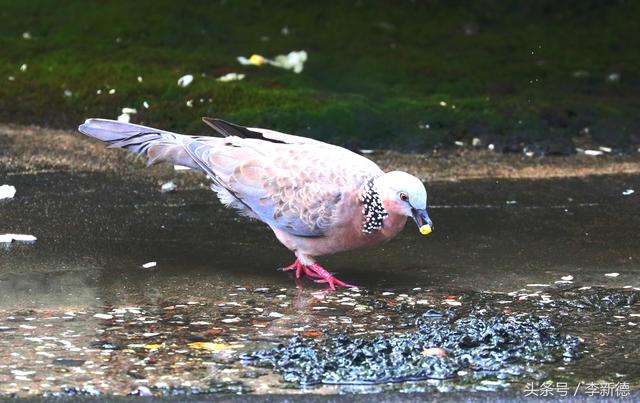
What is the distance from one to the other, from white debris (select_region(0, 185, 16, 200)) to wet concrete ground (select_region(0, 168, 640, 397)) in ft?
0.12

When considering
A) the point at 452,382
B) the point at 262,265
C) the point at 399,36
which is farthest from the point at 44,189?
the point at 399,36

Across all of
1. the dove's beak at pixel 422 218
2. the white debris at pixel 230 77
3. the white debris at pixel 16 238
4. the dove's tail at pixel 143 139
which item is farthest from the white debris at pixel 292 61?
the dove's beak at pixel 422 218

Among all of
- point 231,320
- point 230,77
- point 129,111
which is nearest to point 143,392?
point 231,320

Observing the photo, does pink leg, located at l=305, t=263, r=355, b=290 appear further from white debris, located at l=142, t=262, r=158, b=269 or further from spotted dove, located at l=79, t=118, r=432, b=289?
white debris, located at l=142, t=262, r=158, b=269

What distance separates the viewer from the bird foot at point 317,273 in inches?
202

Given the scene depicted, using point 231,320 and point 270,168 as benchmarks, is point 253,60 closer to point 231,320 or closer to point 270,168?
point 270,168

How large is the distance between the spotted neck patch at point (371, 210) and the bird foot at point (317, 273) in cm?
27

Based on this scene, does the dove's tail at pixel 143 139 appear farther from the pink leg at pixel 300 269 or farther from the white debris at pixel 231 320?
the white debris at pixel 231 320

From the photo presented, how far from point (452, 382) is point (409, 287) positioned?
1.25 metres

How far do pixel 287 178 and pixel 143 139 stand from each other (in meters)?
0.81

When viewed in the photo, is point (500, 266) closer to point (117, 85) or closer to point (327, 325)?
point (327, 325)

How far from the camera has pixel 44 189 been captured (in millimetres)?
6422

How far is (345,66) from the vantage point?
8.96 meters

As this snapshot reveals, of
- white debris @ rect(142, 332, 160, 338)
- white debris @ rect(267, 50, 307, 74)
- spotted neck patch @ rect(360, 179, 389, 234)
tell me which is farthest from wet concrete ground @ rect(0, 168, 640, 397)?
white debris @ rect(267, 50, 307, 74)
